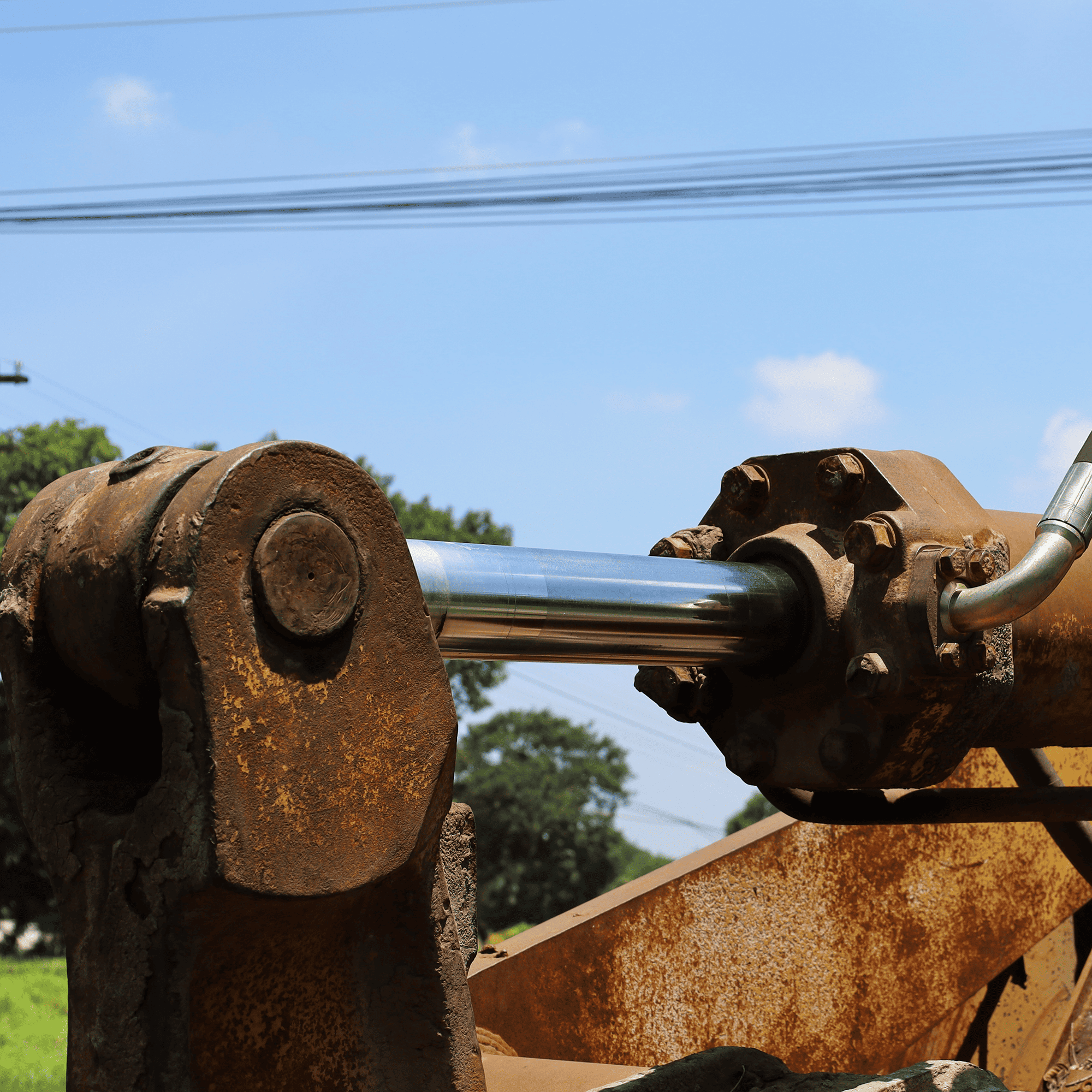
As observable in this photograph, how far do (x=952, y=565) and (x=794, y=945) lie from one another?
192 cm

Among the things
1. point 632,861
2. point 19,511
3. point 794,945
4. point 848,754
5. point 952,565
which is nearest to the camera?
point 952,565

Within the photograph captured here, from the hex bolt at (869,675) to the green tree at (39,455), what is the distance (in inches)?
923

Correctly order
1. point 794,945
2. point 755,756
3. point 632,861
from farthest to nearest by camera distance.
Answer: point 632,861
point 794,945
point 755,756

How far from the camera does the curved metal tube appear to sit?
1317 millimetres

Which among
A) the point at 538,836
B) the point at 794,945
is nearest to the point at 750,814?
the point at 538,836

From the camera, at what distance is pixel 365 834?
108 centimetres

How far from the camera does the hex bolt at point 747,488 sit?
1684 millimetres

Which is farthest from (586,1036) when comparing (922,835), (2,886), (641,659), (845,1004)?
(2,886)

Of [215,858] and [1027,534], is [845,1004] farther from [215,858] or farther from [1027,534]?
[215,858]

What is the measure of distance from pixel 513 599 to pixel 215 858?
0.43 m

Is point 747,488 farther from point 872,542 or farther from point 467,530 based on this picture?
point 467,530

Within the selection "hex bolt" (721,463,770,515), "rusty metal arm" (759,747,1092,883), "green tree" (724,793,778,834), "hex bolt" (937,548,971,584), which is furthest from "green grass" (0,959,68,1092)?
"green tree" (724,793,778,834)

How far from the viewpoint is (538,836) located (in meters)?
25.3

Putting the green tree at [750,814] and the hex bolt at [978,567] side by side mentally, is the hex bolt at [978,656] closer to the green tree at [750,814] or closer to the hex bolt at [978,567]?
the hex bolt at [978,567]
